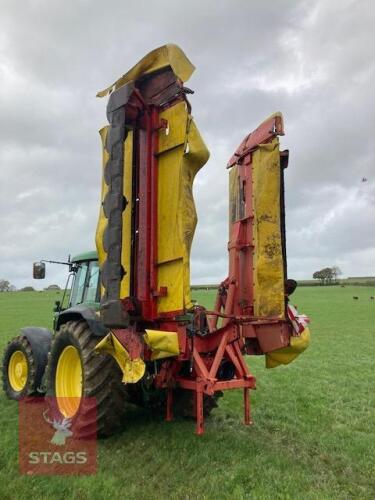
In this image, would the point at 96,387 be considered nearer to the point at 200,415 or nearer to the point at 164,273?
the point at 200,415

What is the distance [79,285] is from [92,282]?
413mm

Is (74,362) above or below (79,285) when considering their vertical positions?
below

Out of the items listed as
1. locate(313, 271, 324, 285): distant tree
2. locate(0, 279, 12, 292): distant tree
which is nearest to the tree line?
locate(313, 271, 324, 285): distant tree

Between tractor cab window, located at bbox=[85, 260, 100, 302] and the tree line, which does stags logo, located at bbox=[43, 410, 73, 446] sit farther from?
the tree line

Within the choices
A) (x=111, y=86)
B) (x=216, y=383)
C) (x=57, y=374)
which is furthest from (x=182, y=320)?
(x=111, y=86)

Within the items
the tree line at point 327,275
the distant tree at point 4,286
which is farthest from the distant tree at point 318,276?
the distant tree at point 4,286

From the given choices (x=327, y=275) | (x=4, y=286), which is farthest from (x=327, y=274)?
(x=4, y=286)

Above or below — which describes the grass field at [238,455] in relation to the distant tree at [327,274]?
below

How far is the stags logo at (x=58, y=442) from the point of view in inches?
A: 186

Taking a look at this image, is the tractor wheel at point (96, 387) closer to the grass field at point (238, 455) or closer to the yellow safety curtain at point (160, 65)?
the grass field at point (238, 455)

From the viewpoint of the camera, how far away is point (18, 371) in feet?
25.1

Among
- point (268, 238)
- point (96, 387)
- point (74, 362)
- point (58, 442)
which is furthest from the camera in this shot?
point (74, 362)

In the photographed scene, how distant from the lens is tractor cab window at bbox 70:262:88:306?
712cm

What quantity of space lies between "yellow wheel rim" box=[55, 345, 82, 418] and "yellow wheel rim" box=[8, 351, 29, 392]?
5.23 feet
